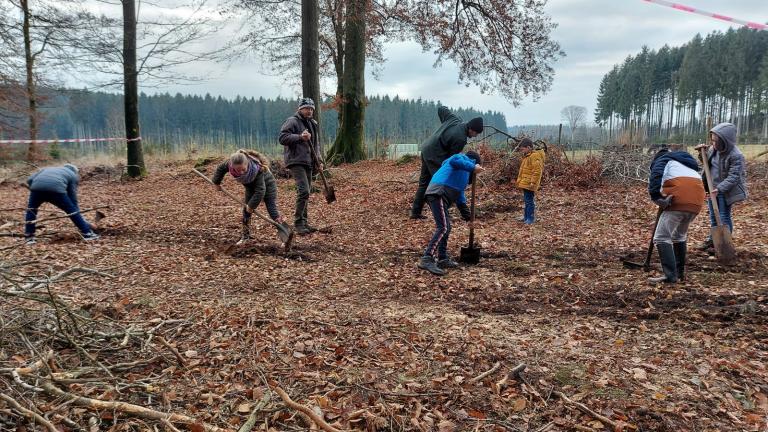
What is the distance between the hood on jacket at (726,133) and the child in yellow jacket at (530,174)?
255 centimetres

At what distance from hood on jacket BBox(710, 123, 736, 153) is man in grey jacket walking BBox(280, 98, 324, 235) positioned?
203 inches

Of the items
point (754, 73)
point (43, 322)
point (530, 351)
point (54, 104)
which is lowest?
point (530, 351)

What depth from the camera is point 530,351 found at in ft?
11.0

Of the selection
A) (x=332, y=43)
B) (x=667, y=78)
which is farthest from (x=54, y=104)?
(x=667, y=78)

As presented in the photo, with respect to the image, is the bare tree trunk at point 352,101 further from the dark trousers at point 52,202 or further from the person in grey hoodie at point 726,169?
the person in grey hoodie at point 726,169

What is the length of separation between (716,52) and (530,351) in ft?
198

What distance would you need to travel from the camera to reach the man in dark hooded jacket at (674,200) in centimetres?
438

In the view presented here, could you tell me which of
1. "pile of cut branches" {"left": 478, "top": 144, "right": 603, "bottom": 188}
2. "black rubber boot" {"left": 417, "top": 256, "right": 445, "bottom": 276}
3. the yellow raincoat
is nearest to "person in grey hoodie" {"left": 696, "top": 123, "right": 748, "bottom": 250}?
the yellow raincoat

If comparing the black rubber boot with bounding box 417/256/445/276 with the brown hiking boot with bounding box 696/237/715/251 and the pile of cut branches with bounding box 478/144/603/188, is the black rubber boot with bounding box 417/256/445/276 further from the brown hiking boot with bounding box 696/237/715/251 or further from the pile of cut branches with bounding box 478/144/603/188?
the pile of cut branches with bounding box 478/144/603/188

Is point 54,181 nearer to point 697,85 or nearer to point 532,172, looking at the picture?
point 532,172

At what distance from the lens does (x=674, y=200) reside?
440 cm

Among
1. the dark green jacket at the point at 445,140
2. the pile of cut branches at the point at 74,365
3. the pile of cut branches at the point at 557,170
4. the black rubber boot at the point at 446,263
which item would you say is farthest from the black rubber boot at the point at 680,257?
the pile of cut branches at the point at 557,170

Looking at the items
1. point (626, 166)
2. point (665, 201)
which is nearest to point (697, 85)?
point (626, 166)

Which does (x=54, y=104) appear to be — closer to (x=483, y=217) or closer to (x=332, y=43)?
(x=332, y=43)
